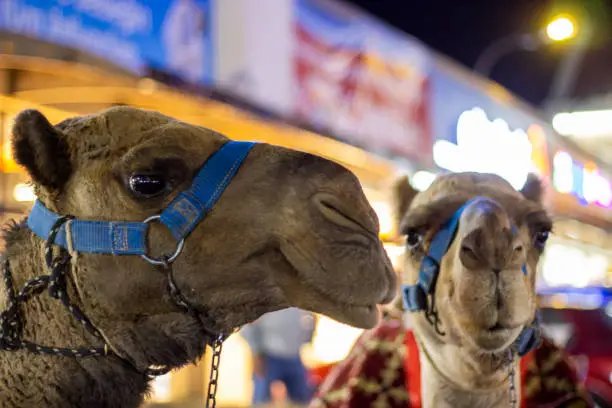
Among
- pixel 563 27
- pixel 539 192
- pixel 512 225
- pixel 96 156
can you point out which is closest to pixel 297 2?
pixel 563 27

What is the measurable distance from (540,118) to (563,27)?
6143 millimetres

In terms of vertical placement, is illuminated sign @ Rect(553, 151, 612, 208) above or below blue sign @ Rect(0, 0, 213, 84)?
below

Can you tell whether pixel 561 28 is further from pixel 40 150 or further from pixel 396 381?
pixel 40 150

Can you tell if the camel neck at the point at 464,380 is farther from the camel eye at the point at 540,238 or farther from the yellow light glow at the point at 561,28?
the yellow light glow at the point at 561,28

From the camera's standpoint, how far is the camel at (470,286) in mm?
2105

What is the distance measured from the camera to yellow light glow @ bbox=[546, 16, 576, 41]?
30.5 ft

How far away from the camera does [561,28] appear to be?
367 inches

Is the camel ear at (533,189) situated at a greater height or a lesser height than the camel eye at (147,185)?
lesser

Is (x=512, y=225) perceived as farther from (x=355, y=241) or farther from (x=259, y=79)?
(x=259, y=79)

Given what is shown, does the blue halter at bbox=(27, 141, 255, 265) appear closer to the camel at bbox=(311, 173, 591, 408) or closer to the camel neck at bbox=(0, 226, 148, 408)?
the camel neck at bbox=(0, 226, 148, 408)

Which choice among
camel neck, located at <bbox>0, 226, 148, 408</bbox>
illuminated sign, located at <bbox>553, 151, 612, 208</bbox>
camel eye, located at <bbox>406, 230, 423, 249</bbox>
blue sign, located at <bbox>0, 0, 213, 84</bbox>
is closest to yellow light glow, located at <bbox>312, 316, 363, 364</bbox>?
blue sign, located at <bbox>0, 0, 213, 84</bbox>

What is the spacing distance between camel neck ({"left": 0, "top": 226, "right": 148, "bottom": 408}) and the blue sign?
126 inches

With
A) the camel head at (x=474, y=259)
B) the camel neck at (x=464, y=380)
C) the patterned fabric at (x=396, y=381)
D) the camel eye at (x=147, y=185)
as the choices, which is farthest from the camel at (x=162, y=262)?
the patterned fabric at (x=396, y=381)

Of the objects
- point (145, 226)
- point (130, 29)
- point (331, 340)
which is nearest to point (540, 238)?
point (145, 226)
